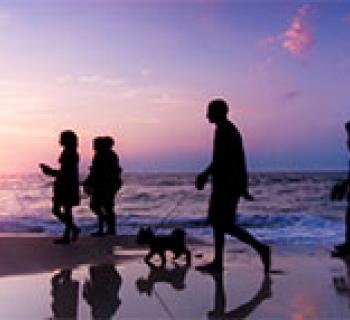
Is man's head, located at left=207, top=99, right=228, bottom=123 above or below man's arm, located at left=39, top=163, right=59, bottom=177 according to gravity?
above

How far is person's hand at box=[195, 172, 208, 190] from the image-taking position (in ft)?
31.1

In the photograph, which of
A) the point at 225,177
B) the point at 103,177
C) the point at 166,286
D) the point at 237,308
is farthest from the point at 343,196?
the point at 237,308

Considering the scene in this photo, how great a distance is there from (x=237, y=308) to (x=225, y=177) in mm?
2526

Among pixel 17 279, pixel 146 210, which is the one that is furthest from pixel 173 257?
pixel 146 210

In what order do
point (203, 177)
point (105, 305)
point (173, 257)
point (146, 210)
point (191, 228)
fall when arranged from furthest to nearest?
point (146, 210)
point (191, 228)
point (173, 257)
point (203, 177)
point (105, 305)

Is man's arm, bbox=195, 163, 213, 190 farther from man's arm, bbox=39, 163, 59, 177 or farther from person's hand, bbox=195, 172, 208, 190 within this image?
man's arm, bbox=39, 163, 59, 177

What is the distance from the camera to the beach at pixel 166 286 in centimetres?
714

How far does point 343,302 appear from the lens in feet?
24.8

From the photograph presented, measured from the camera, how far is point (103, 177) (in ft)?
48.3

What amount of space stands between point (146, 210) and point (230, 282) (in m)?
22.0

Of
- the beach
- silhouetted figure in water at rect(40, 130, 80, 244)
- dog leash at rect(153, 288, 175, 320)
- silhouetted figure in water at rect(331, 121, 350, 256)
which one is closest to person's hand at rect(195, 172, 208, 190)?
the beach

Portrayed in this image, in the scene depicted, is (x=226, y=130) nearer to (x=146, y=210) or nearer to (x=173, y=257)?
(x=173, y=257)

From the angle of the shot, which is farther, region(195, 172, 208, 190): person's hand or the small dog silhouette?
the small dog silhouette

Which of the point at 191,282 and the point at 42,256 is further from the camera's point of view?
the point at 42,256
